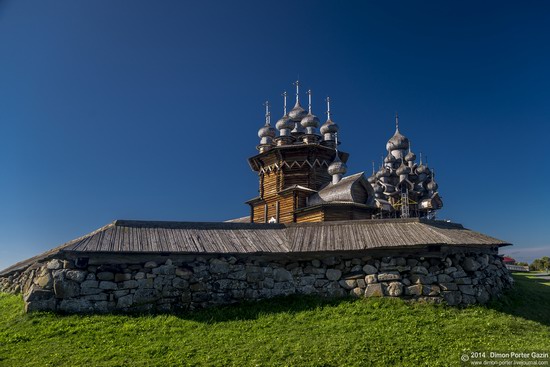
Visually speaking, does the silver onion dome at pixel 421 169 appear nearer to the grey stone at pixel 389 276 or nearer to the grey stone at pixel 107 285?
the grey stone at pixel 389 276

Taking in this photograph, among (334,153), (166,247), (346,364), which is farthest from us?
(334,153)

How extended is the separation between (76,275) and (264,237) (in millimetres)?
5593

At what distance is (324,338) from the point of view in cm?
833

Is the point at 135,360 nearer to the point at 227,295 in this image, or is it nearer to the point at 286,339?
the point at 286,339

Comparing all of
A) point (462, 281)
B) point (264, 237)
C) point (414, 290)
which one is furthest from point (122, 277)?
point (462, 281)

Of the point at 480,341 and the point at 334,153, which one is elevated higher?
the point at 334,153

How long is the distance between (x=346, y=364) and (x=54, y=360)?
5.69 metres

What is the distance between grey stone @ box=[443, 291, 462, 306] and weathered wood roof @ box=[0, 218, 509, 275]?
139 centimetres

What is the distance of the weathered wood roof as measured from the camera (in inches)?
426

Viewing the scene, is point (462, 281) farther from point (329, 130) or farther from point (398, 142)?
point (398, 142)

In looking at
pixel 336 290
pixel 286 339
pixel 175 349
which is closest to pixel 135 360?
pixel 175 349

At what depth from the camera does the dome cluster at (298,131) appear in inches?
1056

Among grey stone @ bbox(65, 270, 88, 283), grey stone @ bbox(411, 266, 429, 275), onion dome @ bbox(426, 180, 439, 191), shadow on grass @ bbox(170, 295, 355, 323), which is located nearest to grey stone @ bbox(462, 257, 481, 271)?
grey stone @ bbox(411, 266, 429, 275)

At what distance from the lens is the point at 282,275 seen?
11.5 m
